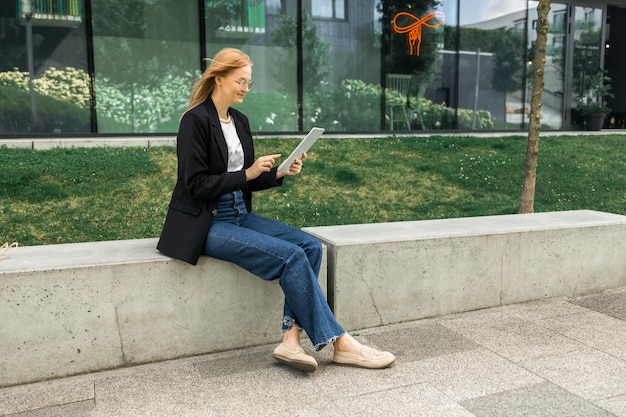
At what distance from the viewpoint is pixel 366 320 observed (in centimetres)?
424

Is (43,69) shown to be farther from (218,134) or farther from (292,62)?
(218,134)

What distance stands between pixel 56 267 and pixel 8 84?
9285 millimetres

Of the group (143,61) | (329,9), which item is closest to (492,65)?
(329,9)

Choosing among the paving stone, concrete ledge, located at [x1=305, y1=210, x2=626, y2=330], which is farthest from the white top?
the paving stone

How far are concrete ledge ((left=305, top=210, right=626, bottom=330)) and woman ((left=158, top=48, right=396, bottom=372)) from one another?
0.54m

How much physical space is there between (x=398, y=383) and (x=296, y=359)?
0.58m

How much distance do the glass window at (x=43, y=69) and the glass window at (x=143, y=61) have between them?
35 centimetres

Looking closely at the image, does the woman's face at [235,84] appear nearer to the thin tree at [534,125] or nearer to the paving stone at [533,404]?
the paving stone at [533,404]

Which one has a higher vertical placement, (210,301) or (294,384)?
(210,301)

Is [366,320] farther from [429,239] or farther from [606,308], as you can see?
[606,308]

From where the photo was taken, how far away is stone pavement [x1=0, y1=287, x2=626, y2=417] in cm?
304

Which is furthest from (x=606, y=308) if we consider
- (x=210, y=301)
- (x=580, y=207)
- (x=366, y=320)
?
(x=580, y=207)

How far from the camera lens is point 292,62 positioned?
1352 cm

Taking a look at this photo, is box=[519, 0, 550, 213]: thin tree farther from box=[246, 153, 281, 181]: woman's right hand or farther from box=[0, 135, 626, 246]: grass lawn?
box=[246, 153, 281, 181]: woman's right hand
